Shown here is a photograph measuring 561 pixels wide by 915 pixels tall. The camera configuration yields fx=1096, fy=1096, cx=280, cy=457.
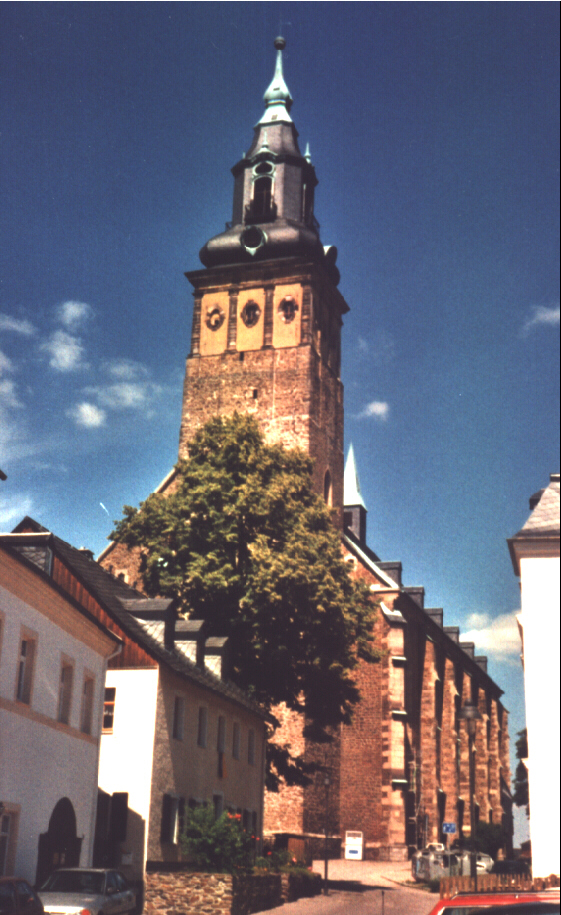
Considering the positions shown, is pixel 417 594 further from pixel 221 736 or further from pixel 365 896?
pixel 221 736

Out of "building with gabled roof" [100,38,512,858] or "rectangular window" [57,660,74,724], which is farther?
"building with gabled roof" [100,38,512,858]

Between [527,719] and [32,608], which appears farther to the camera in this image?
[32,608]

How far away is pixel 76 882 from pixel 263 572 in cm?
1465

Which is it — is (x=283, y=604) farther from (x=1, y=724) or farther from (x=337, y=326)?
(x=337, y=326)

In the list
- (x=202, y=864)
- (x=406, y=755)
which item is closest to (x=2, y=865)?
(x=202, y=864)

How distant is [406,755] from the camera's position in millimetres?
46938

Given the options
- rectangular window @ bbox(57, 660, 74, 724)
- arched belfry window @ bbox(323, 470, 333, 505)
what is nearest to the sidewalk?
arched belfry window @ bbox(323, 470, 333, 505)

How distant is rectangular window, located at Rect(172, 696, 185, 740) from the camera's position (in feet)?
83.0

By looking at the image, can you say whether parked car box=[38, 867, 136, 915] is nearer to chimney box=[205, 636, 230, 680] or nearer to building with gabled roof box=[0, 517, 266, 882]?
building with gabled roof box=[0, 517, 266, 882]

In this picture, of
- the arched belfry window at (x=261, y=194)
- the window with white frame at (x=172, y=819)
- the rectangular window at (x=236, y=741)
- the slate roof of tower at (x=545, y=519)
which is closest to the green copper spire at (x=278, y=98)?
the arched belfry window at (x=261, y=194)

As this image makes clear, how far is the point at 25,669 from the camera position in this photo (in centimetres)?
1845

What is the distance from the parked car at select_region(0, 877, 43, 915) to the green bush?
9.52 m

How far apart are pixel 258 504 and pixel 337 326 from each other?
22.6 meters

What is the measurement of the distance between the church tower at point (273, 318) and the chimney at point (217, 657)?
16776 mm
